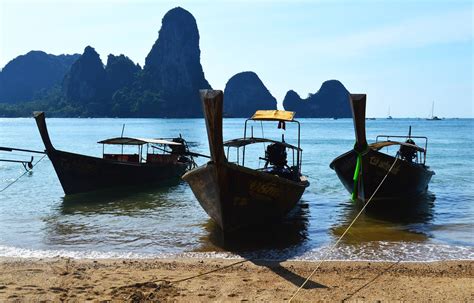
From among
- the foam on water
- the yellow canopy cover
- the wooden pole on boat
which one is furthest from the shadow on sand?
the yellow canopy cover

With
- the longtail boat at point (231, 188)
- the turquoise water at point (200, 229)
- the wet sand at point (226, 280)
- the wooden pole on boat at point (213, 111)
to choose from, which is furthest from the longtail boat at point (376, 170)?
the wooden pole on boat at point (213, 111)

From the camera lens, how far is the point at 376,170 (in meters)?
14.5

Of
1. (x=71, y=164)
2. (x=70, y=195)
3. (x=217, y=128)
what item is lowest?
(x=70, y=195)

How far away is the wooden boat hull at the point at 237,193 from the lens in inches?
380

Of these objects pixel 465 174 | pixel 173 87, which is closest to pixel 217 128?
pixel 465 174

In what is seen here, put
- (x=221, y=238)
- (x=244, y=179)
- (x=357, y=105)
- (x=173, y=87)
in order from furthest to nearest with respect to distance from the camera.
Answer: (x=173, y=87) < (x=357, y=105) < (x=221, y=238) < (x=244, y=179)

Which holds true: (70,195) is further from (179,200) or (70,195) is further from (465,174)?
(465,174)

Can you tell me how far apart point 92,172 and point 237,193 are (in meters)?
10.1

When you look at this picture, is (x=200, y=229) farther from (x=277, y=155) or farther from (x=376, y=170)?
(x=376, y=170)

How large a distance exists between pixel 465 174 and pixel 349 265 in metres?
→ 21.8

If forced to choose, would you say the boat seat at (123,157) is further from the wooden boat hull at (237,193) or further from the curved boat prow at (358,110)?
the curved boat prow at (358,110)

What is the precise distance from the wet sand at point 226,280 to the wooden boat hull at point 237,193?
1.36 metres

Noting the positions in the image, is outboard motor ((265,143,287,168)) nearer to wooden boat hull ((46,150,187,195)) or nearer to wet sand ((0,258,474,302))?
wet sand ((0,258,474,302))

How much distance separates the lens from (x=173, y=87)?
17250 cm
